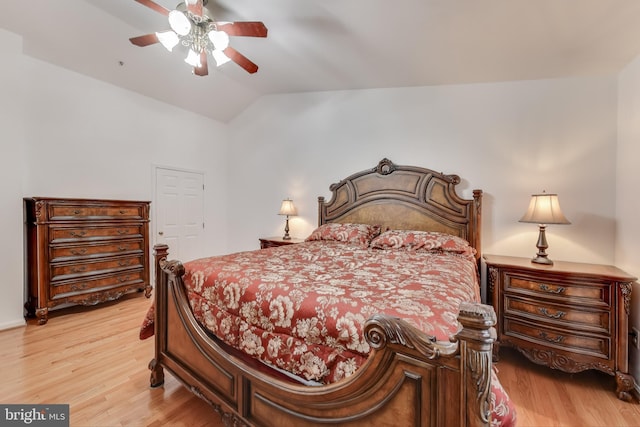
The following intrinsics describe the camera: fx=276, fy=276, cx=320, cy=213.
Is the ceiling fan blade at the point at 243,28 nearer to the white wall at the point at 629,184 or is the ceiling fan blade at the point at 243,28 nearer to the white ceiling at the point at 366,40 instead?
the white ceiling at the point at 366,40

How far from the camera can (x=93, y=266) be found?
317 cm


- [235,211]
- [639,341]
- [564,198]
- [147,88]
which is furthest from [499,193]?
[147,88]

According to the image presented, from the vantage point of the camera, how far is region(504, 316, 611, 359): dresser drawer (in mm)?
1958

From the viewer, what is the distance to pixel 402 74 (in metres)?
3.09

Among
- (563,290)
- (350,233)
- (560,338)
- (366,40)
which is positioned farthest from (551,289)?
(366,40)

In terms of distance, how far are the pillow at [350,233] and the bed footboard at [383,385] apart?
1.82 meters

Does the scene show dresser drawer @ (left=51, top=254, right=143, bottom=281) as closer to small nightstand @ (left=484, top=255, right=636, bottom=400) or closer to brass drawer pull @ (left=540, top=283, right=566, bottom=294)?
small nightstand @ (left=484, top=255, right=636, bottom=400)

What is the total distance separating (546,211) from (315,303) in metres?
2.31

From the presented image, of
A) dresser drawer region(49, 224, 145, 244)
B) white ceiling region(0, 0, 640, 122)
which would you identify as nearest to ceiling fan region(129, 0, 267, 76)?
white ceiling region(0, 0, 640, 122)

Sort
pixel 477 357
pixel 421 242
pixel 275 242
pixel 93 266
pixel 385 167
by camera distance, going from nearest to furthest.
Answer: pixel 477 357, pixel 421 242, pixel 93 266, pixel 385 167, pixel 275 242

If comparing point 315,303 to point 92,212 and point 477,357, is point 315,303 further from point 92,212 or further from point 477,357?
point 92,212

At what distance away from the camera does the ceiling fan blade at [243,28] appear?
82.5 inches

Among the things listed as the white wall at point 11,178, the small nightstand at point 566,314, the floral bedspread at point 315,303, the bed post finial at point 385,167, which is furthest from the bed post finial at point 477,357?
the white wall at point 11,178

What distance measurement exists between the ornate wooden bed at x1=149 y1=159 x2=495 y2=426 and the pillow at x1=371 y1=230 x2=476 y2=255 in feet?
5.91
